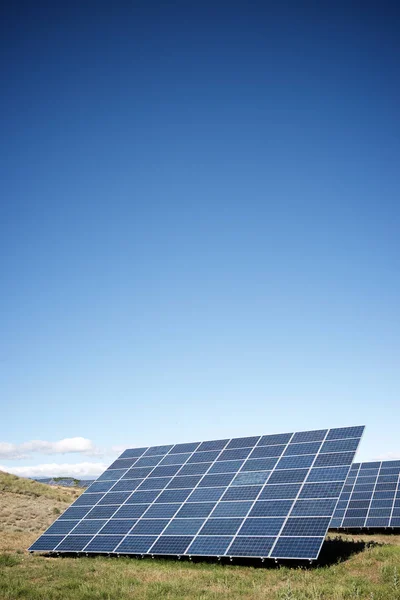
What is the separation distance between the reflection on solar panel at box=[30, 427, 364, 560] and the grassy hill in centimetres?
86

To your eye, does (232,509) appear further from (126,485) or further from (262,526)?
(126,485)

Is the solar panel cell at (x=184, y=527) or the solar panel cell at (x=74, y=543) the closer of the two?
the solar panel cell at (x=184, y=527)

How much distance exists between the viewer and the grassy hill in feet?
46.4

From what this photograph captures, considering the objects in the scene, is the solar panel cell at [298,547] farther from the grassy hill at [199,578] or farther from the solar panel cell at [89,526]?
the solar panel cell at [89,526]

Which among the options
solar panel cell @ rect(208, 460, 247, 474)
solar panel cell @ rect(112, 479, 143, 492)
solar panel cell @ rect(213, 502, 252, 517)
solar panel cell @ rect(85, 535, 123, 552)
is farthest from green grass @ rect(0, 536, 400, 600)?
solar panel cell @ rect(112, 479, 143, 492)

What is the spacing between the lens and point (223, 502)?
2225 centimetres

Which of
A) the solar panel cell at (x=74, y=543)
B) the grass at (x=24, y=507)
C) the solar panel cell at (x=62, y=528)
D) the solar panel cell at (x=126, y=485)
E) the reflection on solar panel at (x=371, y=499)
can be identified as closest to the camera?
the solar panel cell at (x=74, y=543)

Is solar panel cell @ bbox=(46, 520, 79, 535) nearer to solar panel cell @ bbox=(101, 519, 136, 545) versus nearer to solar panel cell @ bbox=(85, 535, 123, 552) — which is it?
solar panel cell @ bbox=(101, 519, 136, 545)

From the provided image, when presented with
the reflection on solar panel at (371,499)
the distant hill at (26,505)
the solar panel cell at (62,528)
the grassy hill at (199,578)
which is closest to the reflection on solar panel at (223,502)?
the solar panel cell at (62,528)

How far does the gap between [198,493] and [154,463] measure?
7.24 meters

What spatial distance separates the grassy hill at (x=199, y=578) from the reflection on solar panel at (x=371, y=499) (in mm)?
12584

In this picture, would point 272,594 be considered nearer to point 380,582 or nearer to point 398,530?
point 380,582

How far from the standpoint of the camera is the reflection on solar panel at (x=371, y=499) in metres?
34.6

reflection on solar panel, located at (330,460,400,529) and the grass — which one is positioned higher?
the grass
